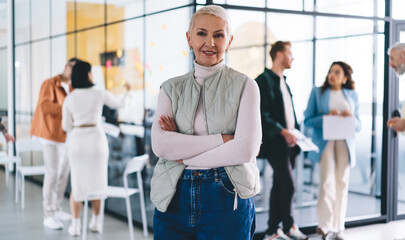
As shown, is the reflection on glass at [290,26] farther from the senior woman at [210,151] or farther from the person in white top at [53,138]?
the senior woman at [210,151]

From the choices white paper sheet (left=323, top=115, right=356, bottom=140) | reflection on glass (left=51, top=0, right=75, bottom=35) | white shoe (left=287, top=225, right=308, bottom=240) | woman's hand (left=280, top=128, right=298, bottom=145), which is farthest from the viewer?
reflection on glass (left=51, top=0, right=75, bottom=35)

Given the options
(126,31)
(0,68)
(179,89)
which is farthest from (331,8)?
(0,68)

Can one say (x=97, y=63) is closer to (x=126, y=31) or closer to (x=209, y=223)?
(x=126, y=31)

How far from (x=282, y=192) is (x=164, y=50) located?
1.89 metres

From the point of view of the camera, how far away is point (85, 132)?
4.93 m

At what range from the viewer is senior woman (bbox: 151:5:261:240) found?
6.97 feet

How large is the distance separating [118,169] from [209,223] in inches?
165

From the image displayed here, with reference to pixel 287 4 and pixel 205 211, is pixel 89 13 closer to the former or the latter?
pixel 287 4

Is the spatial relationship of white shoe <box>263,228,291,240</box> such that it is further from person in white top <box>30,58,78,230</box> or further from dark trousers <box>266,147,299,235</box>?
person in white top <box>30,58,78,230</box>

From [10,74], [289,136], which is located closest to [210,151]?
[289,136]

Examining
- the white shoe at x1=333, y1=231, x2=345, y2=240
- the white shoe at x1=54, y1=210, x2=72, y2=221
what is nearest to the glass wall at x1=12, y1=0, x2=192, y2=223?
the white shoe at x1=54, y1=210, x2=72, y2=221

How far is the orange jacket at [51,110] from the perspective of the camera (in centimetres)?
559

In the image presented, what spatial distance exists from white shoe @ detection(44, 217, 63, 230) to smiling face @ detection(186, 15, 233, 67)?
380 centimetres

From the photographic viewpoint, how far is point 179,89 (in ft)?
7.34
